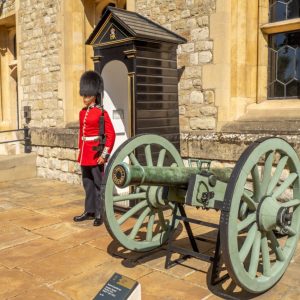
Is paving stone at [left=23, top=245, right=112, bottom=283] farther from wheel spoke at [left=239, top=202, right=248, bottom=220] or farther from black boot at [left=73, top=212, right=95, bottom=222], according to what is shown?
wheel spoke at [left=239, top=202, right=248, bottom=220]

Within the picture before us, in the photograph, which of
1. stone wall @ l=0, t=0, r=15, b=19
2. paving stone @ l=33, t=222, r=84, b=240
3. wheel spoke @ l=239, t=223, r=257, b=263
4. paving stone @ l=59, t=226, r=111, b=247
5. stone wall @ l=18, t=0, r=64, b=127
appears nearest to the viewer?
wheel spoke @ l=239, t=223, r=257, b=263

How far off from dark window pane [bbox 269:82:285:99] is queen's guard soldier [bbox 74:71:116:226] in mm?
2018

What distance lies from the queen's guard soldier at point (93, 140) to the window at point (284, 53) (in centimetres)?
207

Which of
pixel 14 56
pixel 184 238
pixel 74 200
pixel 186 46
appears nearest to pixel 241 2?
pixel 186 46

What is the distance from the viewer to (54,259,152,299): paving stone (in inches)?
107

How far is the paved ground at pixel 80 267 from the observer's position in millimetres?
2691

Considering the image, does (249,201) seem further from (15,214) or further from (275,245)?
(15,214)

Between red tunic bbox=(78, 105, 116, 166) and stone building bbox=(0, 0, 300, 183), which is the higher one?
stone building bbox=(0, 0, 300, 183)

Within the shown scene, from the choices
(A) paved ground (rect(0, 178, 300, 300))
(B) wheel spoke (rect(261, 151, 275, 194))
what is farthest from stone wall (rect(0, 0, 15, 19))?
(B) wheel spoke (rect(261, 151, 275, 194))

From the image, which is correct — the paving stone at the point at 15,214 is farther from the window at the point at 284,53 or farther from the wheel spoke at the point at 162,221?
the window at the point at 284,53

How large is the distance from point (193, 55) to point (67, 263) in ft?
9.93

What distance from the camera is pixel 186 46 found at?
5191 mm

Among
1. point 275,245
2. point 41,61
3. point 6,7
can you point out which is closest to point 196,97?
point 275,245

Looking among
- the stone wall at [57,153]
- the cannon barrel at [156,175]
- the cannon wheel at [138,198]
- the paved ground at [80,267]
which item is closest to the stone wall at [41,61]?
the stone wall at [57,153]
